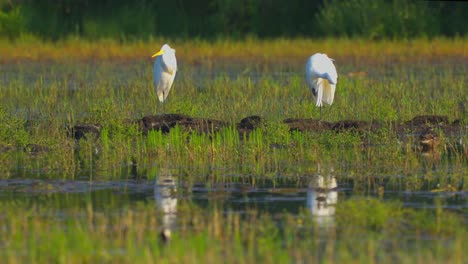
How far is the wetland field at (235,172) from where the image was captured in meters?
6.59

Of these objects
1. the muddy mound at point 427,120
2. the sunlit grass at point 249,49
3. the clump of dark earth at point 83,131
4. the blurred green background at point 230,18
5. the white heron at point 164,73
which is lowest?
the clump of dark earth at point 83,131

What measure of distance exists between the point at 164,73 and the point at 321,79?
226cm

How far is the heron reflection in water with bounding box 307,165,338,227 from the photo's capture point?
7.46 m

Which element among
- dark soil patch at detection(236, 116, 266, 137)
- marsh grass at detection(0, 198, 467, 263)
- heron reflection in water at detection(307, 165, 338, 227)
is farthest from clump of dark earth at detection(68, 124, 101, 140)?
marsh grass at detection(0, 198, 467, 263)

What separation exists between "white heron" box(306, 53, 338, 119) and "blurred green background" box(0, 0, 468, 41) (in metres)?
11.8

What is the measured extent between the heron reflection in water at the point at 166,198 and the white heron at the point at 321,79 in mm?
4668

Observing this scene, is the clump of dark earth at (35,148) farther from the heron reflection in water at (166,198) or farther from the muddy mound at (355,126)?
the muddy mound at (355,126)

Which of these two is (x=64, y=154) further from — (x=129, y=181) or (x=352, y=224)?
(x=352, y=224)

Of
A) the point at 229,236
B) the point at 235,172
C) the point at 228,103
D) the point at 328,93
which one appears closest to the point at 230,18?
the point at 228,103

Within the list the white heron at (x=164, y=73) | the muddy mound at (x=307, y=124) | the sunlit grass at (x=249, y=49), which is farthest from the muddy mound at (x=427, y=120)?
the sunlit grass at (x=249, y=49)

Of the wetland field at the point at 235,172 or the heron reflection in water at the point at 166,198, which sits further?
the heron reflection in water at the point at 166,198

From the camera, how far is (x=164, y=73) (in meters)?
15.5

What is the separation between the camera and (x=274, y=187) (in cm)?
894

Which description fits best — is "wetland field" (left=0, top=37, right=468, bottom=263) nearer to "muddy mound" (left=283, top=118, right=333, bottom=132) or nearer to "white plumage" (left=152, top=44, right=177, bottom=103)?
"muddy mound" (left=283, top=118, right=333, bottom=132)
